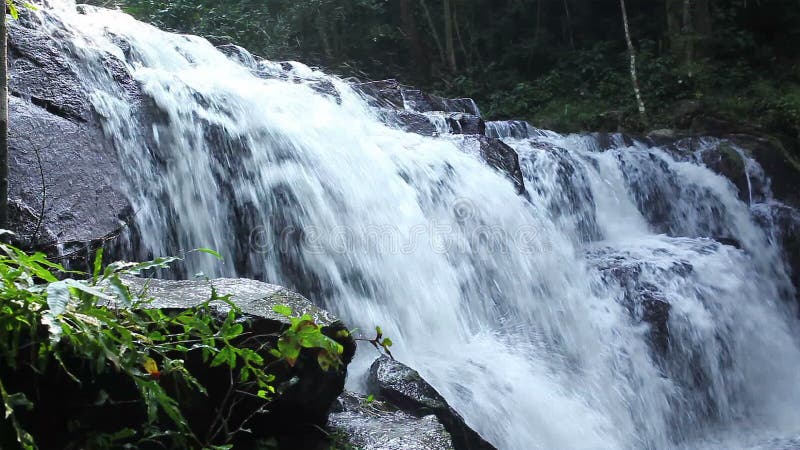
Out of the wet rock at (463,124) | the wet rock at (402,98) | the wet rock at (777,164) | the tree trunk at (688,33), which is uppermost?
the tree trunk at (688,33)

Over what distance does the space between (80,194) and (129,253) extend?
1.58 feet

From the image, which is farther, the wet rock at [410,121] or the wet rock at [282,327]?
the wet rock at [410,121]

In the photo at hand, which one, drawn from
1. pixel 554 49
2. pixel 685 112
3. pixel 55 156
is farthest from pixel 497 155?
pixel 554 49

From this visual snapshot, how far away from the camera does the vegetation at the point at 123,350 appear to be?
1645 millimetres

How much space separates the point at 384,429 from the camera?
2830 millimetres

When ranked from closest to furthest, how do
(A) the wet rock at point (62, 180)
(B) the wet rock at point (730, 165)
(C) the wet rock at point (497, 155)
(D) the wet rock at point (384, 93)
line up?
(A) the wet rock at point (62, 180)
(C) the wet rock at point (497, 155)
(D) the wet rock at point (384, 93)
(B) the wet rock at point (730, 165)

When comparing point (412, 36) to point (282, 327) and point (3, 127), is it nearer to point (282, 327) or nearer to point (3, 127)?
point (3, 127)

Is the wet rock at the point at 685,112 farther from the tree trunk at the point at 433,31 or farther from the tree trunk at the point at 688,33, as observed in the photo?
the tree trunk at the point at 433,31

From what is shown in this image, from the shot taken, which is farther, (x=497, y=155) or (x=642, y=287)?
(x=497, y=155)

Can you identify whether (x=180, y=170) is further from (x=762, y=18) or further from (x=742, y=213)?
(x=762, y=18)

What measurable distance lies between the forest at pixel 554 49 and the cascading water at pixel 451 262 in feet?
21.5

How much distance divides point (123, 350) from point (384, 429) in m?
1.34

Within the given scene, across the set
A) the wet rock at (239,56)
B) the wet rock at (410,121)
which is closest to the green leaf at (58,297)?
the wet rock at (410,121)

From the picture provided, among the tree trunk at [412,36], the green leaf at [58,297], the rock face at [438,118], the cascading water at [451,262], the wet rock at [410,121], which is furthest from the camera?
the tree trunk at [412,36]
